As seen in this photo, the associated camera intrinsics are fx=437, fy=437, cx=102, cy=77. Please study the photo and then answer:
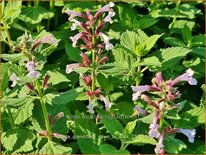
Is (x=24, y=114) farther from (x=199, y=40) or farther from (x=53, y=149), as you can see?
(x=199, y=40)

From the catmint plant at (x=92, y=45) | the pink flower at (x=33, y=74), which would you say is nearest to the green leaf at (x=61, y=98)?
the pink flower at (x=33, y=74)

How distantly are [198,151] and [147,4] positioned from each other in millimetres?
1907

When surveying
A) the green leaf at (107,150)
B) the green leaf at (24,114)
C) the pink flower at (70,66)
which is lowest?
the green leaf at (107,150)

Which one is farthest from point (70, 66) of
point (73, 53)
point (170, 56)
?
point (170, 56)

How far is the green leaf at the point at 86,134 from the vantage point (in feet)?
10.6

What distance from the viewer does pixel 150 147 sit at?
3703 millimetres

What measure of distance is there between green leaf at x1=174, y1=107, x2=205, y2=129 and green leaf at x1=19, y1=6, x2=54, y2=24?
1.77 m

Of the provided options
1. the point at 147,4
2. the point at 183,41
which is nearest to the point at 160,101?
the point at 183,41

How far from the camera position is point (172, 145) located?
305 cm

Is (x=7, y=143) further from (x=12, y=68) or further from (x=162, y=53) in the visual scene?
(x=162, y=53)

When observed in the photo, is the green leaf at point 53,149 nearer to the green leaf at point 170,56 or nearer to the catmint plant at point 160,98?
the catmint plant at point 160,98

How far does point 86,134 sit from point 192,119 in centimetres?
85

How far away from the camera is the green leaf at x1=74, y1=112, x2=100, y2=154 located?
324cm

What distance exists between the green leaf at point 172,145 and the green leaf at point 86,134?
20.0 inches
